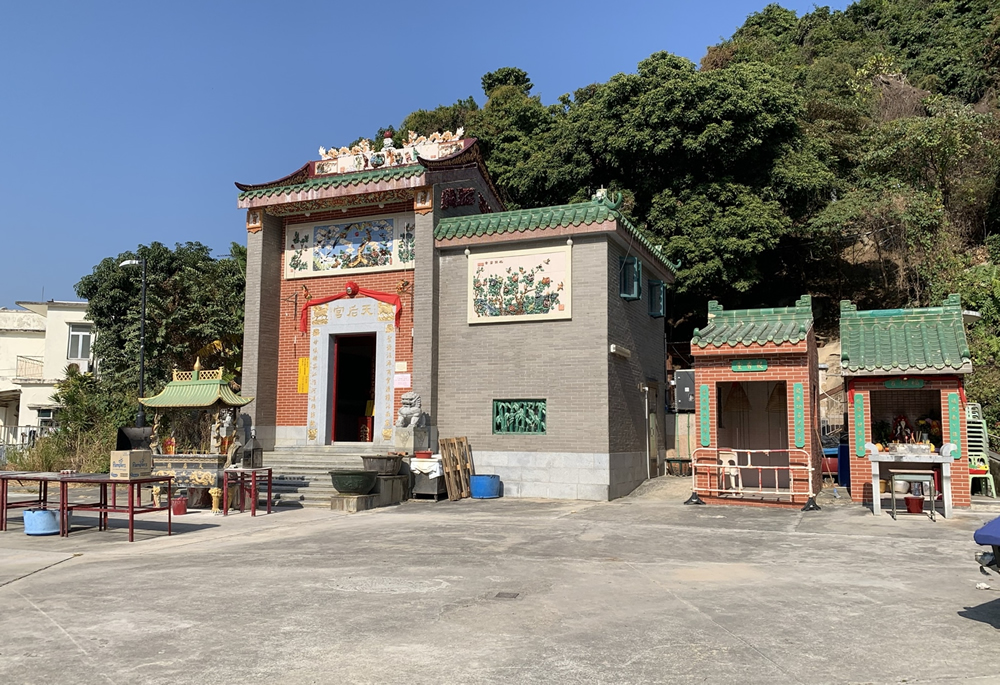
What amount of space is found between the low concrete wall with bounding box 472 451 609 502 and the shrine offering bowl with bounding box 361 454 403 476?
205 cm

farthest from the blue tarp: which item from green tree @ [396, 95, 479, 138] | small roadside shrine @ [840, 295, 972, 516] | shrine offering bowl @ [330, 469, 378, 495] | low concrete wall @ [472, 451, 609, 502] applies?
green tree @ [396, 95, 479, 138]

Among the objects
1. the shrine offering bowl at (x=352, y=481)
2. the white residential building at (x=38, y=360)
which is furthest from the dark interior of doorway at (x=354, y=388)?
the white residential building at (x=38, y=360)

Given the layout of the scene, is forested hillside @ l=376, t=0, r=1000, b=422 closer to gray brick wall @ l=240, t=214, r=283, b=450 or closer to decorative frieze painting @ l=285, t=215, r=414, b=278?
decorative frieze painting @ l=285, t=215, r=414, b=278

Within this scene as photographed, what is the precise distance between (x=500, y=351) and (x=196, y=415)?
1139 centimetres

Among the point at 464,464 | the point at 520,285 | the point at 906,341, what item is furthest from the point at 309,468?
the point at 906,341

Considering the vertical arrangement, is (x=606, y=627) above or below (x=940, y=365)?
below

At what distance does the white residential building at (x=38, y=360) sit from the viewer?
3584 cm

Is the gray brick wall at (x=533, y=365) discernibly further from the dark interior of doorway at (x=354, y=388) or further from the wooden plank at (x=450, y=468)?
the dark interior of doorway at (x=354, y=388)

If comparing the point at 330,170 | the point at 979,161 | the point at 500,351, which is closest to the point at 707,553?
the point at 500,351

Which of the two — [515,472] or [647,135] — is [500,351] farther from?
[647,135]

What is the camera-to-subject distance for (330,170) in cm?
1816

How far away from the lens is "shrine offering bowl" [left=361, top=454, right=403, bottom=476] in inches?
559

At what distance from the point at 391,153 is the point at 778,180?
13.5 m

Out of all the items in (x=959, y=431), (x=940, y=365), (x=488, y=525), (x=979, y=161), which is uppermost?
(x=979, y=161)
